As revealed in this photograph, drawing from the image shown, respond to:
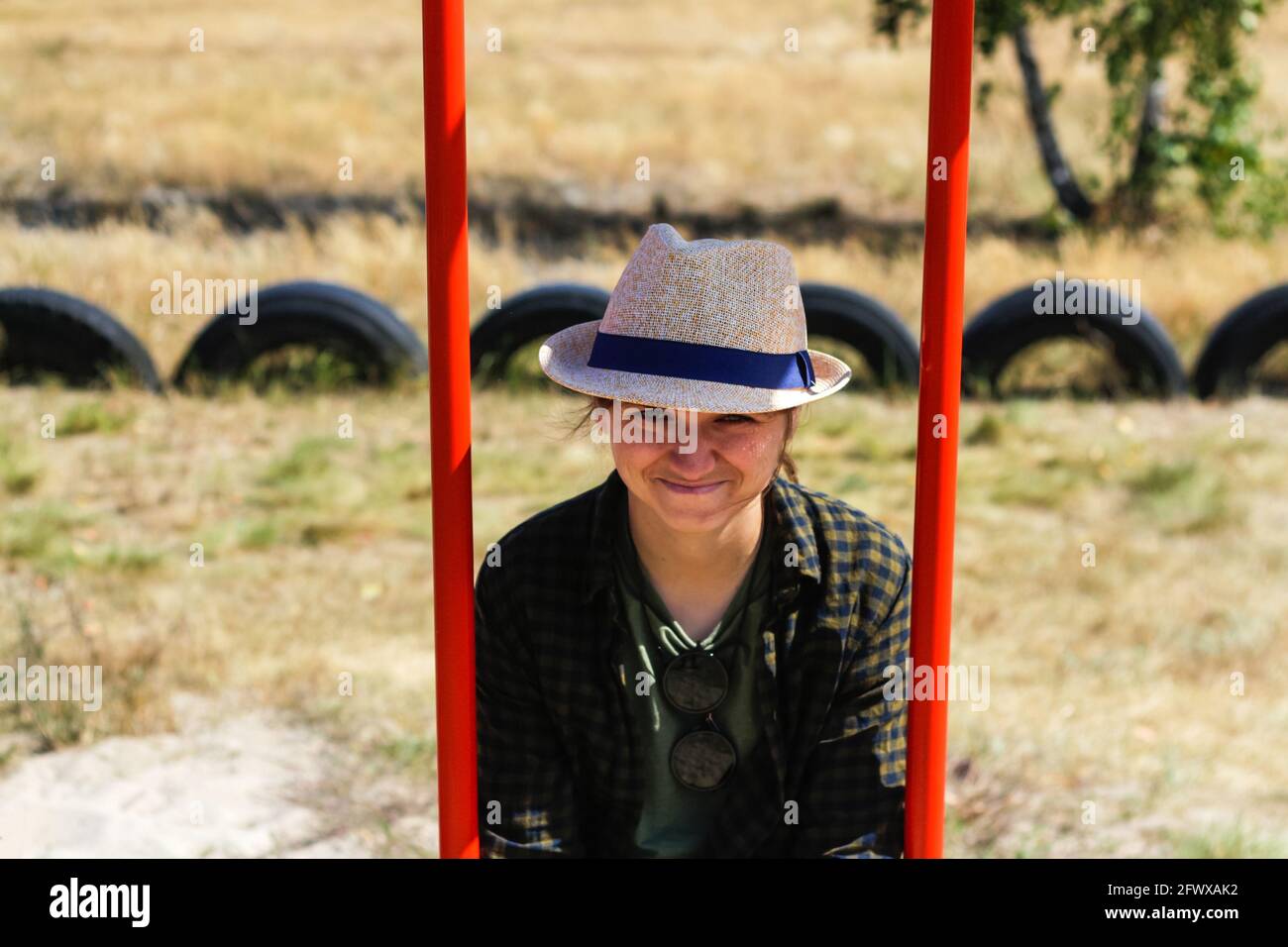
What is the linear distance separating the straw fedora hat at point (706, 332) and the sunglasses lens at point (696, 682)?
43 cm

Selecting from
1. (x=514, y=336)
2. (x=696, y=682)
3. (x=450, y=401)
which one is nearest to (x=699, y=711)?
(x=696, y=682)

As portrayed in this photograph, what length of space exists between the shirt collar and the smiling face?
0.49ft

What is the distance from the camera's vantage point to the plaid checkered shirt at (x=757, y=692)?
2.36m

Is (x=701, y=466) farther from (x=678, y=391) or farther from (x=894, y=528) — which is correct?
(x=894, y=528)

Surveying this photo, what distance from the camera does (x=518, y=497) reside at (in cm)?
575

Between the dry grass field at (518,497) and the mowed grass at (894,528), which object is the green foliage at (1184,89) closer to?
the dry grass field at (518,497)

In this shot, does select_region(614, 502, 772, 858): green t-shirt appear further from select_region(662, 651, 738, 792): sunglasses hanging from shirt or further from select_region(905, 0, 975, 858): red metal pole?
select_region(905, 0, 975, 858): red metal pole

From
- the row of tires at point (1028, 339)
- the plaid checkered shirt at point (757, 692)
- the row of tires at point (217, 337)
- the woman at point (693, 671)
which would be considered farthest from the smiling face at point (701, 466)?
the row of tires at point (217, 337)

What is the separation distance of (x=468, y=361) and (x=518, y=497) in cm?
371

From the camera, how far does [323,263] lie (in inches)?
323

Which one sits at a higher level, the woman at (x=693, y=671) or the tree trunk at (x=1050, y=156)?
the tree trunk at (x=1050, y=156)

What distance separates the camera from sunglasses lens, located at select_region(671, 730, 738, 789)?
93.7 inches

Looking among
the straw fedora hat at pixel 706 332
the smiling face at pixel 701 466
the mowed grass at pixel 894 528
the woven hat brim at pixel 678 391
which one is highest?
the straw fedora hat at pixel 706 332
